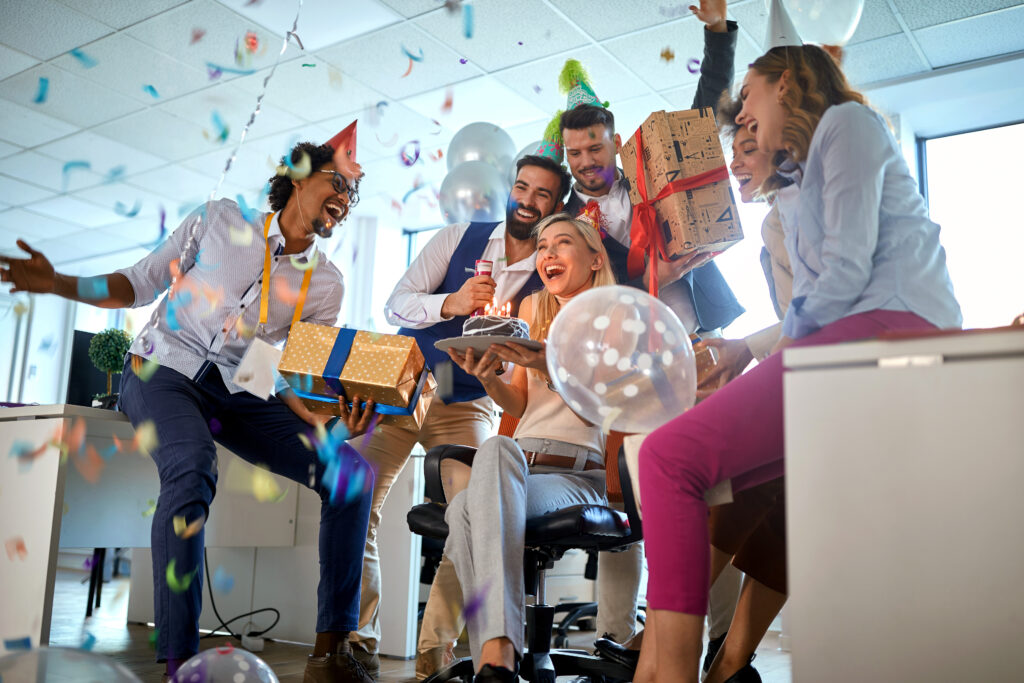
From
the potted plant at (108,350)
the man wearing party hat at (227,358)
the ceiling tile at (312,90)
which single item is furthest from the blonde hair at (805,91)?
the ceiling tile at (312,90)

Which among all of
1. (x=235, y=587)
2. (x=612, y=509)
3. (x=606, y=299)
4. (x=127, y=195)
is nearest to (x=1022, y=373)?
(x=606, y=299)

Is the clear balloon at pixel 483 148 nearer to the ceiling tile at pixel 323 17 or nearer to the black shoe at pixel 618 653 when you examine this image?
the ceiling tile at pixel 323 17

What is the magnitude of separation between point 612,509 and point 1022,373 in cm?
98

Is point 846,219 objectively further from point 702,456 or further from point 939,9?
point 939,9

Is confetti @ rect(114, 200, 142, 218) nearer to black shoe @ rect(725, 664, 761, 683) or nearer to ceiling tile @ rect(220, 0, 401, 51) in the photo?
ceiling tile @ rect(220, 0, 401, 51)

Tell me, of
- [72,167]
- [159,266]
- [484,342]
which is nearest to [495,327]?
[484,342]

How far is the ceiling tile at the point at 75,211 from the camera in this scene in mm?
6086

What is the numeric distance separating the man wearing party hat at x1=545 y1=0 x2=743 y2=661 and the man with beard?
10 centimetres

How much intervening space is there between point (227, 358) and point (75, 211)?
5169 mm

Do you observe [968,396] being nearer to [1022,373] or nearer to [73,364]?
[1022,373]

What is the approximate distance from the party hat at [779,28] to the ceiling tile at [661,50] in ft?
5.43

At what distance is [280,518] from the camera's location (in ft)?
9.31

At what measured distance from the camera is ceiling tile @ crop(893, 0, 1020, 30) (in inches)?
135

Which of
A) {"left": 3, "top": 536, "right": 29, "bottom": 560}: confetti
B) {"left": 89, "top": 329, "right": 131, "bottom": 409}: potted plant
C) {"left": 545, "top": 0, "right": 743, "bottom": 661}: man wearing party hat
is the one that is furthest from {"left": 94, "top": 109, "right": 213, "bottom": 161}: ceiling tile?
{"left": 3, "top": 536, "right": 29, "bottom": 560}: confetti
